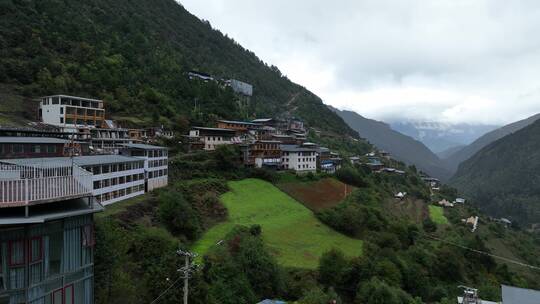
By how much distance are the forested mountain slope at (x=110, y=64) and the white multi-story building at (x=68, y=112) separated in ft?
7.57

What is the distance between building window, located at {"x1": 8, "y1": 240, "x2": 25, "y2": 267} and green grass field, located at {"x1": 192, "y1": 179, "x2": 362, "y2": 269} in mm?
20719

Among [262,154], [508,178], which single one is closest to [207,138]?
[262,154]

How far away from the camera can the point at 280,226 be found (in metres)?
38.3

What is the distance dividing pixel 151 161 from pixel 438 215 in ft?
152

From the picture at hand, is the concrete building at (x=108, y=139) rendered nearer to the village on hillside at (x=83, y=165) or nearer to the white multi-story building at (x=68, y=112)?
the village on hillside at (x=83, y=165)

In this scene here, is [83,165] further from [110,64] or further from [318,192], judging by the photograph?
[110,64]

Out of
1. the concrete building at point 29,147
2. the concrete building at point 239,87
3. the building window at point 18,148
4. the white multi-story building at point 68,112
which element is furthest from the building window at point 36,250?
the concrete building at point 239,87

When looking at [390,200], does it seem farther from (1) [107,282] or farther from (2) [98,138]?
(1) [107,282]

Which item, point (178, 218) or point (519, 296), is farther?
point (178, 218)

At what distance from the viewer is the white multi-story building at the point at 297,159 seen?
58562 millimetres

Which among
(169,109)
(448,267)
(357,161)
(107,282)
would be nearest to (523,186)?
(357,161)

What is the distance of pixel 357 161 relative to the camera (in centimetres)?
8244

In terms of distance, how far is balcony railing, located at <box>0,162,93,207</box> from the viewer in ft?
27.6

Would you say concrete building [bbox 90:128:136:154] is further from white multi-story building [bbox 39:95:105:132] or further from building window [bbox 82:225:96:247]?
building window [bbox 82:225:96:247]
